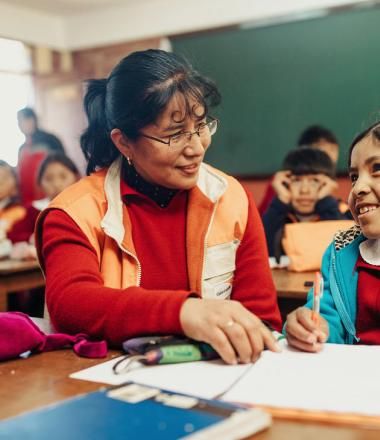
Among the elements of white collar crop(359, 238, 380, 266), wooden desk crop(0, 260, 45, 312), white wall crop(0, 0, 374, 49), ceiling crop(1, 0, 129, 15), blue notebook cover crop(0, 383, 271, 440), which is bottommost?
Answer: wooden desk crop(0, 260, 45, 312)

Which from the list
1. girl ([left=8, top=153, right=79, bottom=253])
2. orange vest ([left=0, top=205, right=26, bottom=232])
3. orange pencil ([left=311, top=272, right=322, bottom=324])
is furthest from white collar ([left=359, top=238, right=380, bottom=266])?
orange vest ([left=0, top=205, right=26, bottom=232])

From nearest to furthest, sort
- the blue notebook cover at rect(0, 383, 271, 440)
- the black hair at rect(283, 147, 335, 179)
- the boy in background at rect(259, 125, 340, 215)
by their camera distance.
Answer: the blue notebook cover at rect(0, 383, 271, 440), the black hair at rect(283, 147, 335, 179), the boy in background at rect(259, 125, 340, 215)

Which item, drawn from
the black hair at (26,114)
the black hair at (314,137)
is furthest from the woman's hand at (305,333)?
the black hair at (26,114)

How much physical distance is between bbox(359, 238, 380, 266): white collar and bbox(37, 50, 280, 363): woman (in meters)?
0.22

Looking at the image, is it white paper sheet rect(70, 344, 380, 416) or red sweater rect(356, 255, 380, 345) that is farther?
red sweater rect(356, 255, 380, 345)

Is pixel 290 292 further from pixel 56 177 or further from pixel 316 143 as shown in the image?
pixel 56 177

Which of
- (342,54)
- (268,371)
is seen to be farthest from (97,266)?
(342,54)

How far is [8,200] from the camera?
460cm

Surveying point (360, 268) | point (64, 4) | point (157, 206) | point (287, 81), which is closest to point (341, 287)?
point (360, 268)

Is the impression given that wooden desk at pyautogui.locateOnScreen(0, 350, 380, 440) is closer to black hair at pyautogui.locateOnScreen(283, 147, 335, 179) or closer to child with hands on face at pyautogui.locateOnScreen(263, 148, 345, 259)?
child with hands on face at pyautogui.locateOnScreen(263, 148, 345, 259)

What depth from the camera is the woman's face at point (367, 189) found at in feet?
4.26

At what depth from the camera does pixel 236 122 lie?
240 inches

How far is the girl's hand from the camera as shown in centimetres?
335

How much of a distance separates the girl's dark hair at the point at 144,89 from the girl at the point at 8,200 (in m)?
3.07
